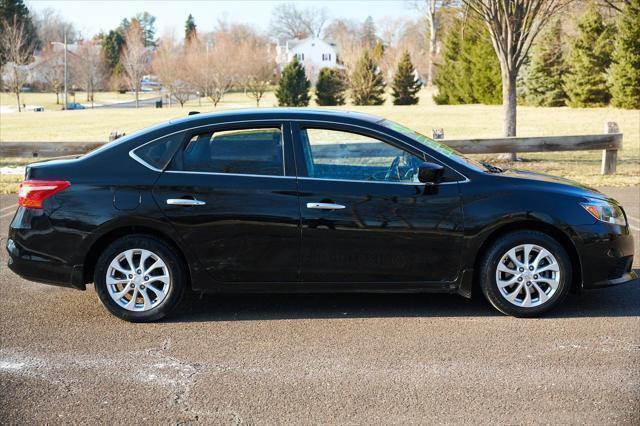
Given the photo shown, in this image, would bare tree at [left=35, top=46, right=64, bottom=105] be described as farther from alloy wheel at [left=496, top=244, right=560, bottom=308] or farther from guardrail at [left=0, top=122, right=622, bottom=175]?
alloy wheel at [left=496, top=244, right=560, bottom=308]

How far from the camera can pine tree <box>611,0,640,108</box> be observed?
113ft

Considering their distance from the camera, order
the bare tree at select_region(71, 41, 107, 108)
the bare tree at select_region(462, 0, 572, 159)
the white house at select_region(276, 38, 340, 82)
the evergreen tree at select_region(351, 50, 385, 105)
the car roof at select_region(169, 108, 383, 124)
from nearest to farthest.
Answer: the car roof at select_region(169, 108, 383, 124), the bare tree at select_region(462, 0, 572, 159), the evergreen tree at select_region(351, 50, 385, 105), the bare tree at select_region(71, 41, 107, 108), the white house at select_region(276, 38, 340, 82)

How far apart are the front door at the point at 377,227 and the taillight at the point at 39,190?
183cm

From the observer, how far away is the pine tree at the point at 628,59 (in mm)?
34531

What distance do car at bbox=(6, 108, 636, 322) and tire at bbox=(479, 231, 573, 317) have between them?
11mm

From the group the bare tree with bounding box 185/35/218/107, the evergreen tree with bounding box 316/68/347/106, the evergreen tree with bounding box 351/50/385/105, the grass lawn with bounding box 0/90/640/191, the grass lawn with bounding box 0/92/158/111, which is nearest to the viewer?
the grass lawn with bounding box 0/90/640/191

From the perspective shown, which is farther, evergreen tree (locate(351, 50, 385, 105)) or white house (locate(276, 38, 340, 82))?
white house (locate(276, 38, 340, 82))

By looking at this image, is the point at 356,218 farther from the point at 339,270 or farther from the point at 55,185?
the point at 55,185

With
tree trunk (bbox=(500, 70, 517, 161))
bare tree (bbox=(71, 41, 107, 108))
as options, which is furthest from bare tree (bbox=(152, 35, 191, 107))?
tree trunk (bbox=(500, 70, 517, 161))

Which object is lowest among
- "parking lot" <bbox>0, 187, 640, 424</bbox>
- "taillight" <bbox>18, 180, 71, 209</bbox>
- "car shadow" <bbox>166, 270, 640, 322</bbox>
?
"parking lot" <bbox>0, 187, 640, 424</bbox>

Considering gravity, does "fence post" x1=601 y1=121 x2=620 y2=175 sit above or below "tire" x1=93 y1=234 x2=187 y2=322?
above

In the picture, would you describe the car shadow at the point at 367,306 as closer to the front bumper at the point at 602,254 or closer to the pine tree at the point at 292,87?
the front bumper at the point at 602,254

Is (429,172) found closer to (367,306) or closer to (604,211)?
(367,306)

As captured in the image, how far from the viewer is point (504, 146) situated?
44.2 ft
